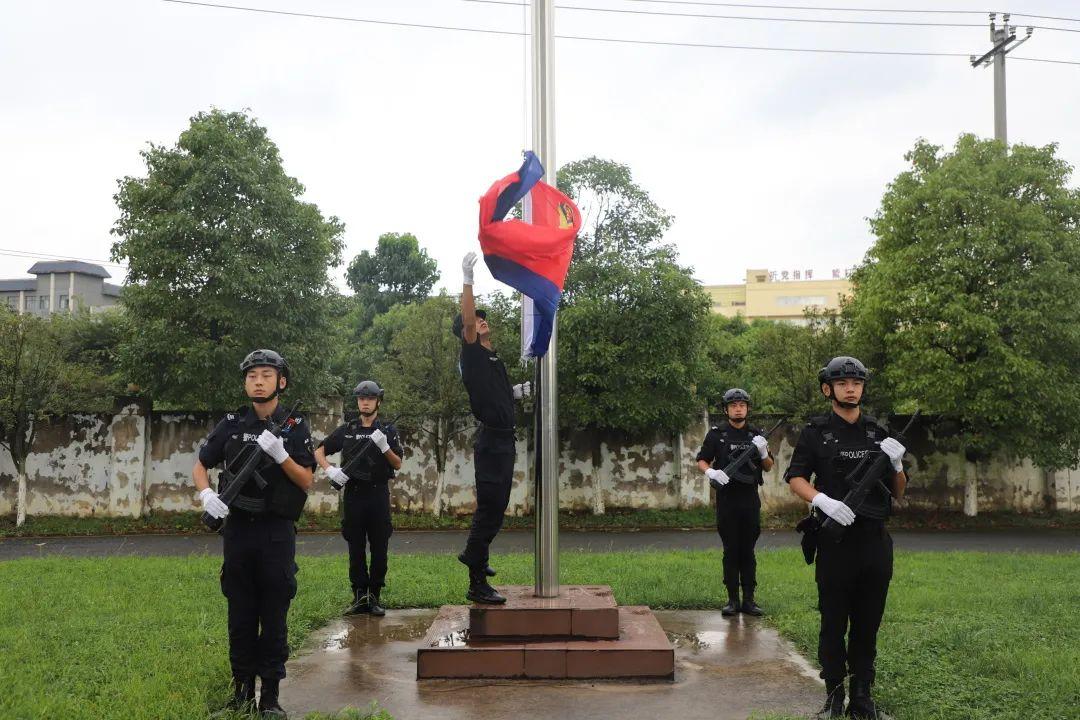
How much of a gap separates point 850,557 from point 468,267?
2.77m

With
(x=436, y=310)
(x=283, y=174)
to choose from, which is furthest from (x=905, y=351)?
(x=283, y=174)

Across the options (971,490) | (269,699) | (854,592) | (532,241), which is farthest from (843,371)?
(971,490)

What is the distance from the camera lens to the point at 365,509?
745 cm

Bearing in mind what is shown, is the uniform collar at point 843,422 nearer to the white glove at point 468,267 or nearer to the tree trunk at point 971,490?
the white glove at point 468,267

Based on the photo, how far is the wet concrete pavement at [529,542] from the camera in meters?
12.8

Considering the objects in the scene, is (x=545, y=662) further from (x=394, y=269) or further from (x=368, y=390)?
(x=394, y=269)

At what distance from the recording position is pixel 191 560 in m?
10.7

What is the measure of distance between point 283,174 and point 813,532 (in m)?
12.9

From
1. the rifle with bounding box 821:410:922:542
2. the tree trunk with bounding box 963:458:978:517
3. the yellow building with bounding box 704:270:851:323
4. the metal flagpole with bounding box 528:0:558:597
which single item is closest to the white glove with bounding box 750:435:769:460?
the metal flagpole with bounding box 528:0:558:597

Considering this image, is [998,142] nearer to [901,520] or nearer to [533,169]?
[901,520]

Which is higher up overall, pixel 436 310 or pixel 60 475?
pixel 436 310

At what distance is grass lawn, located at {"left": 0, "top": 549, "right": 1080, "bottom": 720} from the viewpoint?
4.95 metres

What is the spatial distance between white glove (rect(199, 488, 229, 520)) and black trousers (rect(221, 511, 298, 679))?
206 millimetres

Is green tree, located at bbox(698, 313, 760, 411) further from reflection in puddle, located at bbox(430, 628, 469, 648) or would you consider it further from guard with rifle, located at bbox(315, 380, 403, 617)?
reflection in puddle, located at bbox(430, 628, 469, 648)
